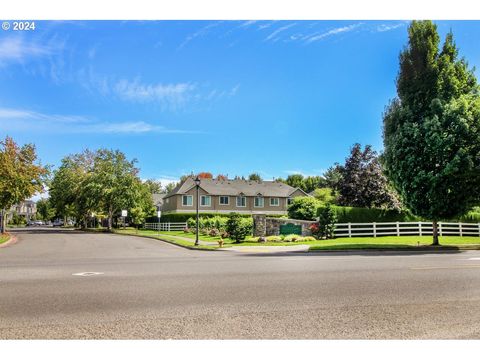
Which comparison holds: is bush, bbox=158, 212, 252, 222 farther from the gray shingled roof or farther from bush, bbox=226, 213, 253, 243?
bush, bbox=226, 213, 253, 243

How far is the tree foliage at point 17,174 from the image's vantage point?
120 feet

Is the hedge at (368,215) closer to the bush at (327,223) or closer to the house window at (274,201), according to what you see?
the bush at (327,223)

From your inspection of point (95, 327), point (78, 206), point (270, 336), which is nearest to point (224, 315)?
point (270, 336)

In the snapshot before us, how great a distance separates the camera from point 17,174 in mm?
38062

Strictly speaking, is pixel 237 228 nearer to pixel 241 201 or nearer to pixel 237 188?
pixel 241 201

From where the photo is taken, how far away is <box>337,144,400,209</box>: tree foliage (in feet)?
148

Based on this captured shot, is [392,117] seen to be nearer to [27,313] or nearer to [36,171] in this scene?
[27,313]

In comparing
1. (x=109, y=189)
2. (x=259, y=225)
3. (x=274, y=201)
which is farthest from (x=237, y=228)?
(x=274, y=201)

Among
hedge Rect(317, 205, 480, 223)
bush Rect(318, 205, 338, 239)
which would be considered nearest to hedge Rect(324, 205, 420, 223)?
hedge Rect(317, 205, 480, 223)

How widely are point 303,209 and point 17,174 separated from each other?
27.2 m

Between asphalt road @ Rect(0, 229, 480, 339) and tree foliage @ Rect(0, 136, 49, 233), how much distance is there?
27862mm

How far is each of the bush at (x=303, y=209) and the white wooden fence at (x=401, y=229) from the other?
23.1 feet

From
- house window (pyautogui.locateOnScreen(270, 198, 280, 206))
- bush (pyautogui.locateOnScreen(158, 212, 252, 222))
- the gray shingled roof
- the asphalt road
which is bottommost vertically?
the asphalt road

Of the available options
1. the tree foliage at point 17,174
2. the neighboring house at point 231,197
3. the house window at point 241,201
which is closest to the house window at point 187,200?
the neighboring house at point 231,197
